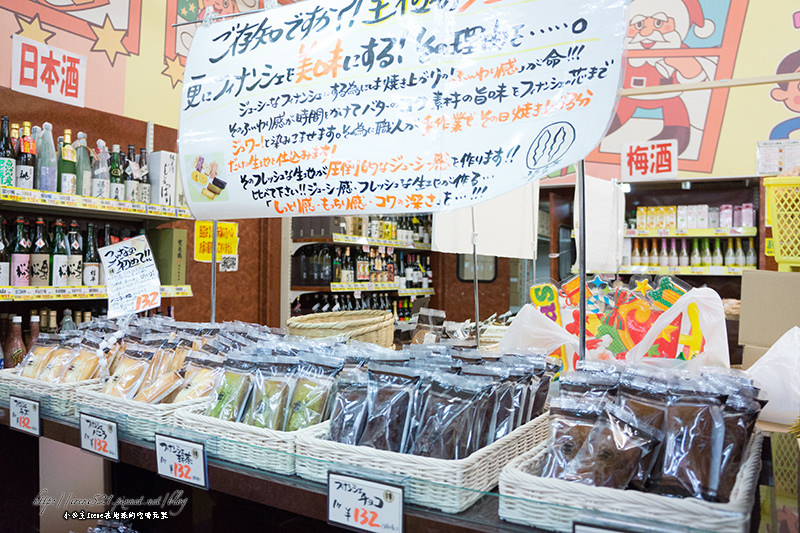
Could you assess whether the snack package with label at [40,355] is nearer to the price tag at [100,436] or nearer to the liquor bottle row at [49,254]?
the price tag at [100,436]

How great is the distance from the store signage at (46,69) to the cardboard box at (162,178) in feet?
2.51

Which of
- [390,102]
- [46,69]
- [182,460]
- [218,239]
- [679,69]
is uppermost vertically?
[679,69]

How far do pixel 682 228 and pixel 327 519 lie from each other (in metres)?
5.68

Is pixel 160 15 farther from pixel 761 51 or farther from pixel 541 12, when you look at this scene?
pixel 761 51

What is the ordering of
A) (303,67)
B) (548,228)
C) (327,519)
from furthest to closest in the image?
(548,228)
(303,67)
(327,519)

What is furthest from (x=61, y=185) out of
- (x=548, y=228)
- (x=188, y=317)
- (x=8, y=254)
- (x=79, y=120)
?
(x=548, y=228)

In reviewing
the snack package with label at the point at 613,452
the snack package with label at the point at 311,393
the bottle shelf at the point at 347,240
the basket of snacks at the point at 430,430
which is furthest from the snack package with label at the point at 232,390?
the bottle shelf at the point at 347,240

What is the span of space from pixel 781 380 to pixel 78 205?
9.58 feet

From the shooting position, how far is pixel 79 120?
3438 millimetres

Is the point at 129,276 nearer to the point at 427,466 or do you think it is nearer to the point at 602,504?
the point at 427,466

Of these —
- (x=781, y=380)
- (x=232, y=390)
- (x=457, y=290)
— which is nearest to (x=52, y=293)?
(x=232, y=390)

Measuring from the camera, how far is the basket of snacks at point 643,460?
0.78 m

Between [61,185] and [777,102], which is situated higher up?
[777,102]

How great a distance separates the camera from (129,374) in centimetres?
153
